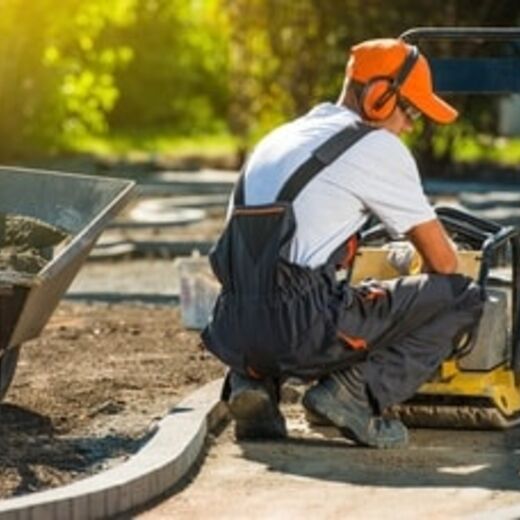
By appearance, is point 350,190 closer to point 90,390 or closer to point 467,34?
point 467,34

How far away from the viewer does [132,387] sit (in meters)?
8.99

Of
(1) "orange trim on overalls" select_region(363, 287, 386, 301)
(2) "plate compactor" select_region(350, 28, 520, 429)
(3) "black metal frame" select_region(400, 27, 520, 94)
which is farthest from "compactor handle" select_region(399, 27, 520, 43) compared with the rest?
(1) "orange trim on overalls" select_region(363, 287, 386, 301)

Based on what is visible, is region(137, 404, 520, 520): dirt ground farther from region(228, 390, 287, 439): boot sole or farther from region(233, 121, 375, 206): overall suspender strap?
region(233, 121, 375, 206): overall suspender strap

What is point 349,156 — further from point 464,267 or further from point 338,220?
point 464,267

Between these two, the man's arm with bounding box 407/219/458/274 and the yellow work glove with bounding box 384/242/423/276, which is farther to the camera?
the yellow work glove with bounding box 384/242/423/276

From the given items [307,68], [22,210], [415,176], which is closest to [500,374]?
[415,176]

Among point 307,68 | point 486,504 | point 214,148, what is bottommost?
point 214,148

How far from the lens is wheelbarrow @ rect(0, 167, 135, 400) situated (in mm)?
8320

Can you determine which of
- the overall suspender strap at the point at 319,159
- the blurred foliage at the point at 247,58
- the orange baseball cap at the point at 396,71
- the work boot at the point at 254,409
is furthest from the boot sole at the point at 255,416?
the blurred foliage at the point at 247,58

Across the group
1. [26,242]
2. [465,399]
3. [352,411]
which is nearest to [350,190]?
[352,411]

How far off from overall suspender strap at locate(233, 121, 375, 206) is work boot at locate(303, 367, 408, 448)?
671 mm

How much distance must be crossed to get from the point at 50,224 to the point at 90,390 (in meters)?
0.72

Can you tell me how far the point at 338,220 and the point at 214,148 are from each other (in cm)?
1679

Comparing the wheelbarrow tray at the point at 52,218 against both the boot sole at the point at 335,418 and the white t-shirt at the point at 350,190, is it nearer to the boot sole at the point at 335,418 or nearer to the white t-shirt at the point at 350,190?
the white t-shirt at the point at 350,190
